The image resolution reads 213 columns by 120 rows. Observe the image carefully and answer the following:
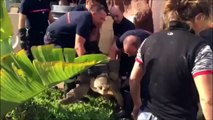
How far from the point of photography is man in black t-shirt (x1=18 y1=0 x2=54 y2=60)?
20.4ft

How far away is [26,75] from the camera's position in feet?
10.8

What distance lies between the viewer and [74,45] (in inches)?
206

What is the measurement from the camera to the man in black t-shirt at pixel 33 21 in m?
6.23

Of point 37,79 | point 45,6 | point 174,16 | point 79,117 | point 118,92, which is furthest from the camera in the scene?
point 45,6

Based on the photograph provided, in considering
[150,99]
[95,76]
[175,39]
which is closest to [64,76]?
[150,99]

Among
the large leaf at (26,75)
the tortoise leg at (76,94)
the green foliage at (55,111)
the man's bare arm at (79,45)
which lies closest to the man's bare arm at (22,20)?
the man's bare arm at (79,45)

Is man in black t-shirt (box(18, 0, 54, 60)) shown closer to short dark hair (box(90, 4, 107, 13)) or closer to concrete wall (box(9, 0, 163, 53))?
concrete wall (box(9, 0, 163, 53))

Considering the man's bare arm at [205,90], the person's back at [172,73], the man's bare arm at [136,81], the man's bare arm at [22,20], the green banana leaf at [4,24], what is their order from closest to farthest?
the man's bare arm at [205,90] → the person's back at [172,73] → the green banana leaf at [4,24] → the man's bare arm at [136,81] → the man's bare arm at [22,20]

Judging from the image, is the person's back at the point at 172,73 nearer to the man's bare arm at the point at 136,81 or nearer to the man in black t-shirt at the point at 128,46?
the man's bare arm at the point at 136,81

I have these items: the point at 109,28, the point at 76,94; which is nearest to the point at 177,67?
the point at 76,94

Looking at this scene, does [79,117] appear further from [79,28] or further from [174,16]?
[174,16]

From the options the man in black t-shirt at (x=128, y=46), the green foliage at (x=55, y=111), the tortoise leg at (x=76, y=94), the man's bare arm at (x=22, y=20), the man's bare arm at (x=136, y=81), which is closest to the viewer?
the man's bare arm at (x=136, y=81)

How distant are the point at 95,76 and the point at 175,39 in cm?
212

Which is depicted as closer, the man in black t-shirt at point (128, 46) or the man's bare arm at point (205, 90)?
Answer: the man's bare arm at point (205, 90)
